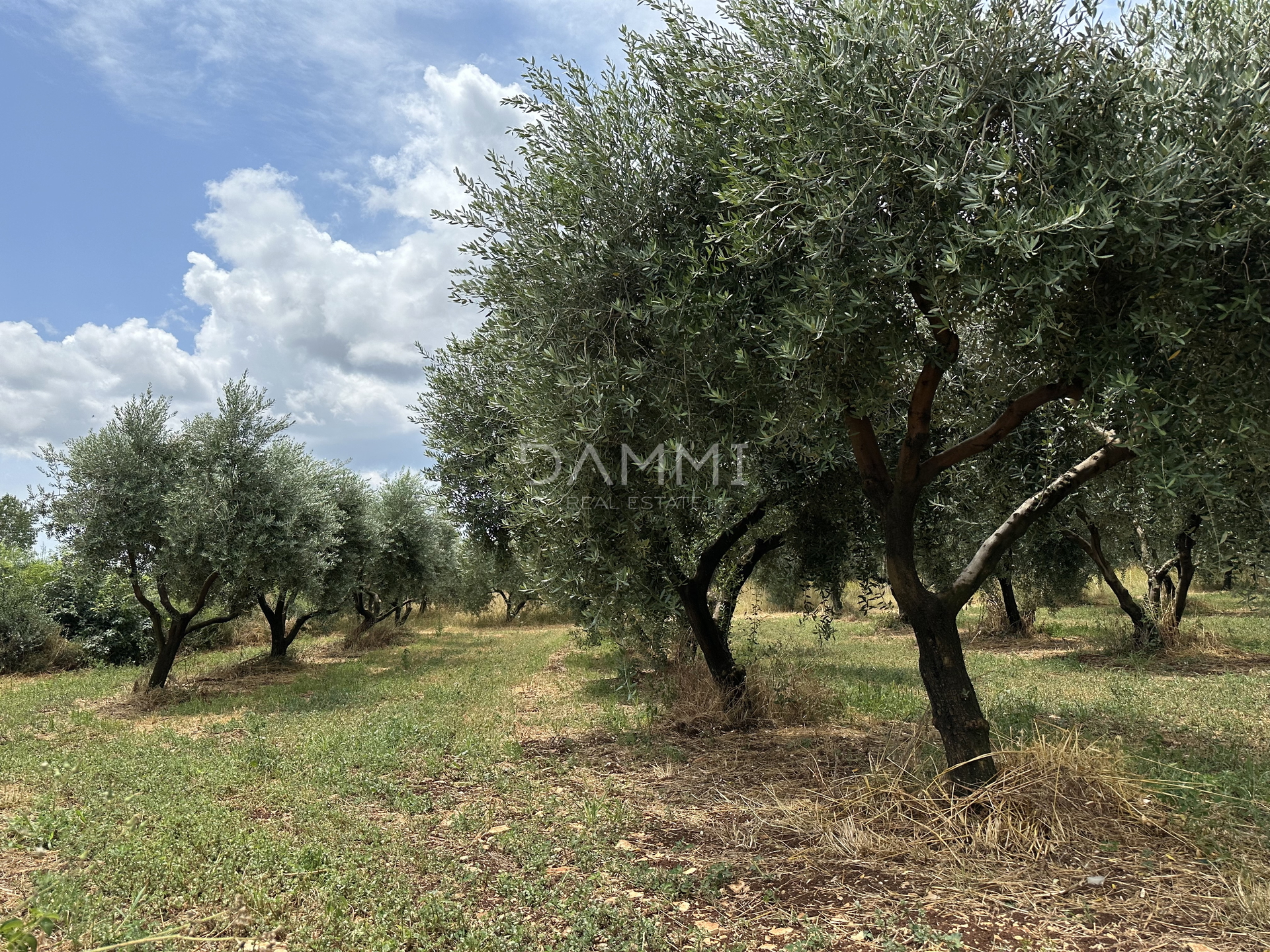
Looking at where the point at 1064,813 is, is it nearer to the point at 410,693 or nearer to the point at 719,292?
the point at 719,292

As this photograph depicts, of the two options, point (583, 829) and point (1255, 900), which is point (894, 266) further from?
point (583, 829)

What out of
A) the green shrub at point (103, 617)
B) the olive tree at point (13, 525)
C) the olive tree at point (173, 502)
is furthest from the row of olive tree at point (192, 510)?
the olive tree at point (13, 525)

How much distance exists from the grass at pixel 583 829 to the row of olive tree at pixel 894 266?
156 cm

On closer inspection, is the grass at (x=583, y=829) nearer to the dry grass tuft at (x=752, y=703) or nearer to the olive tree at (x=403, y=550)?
the dry grass tuft at (x=752, y=703)

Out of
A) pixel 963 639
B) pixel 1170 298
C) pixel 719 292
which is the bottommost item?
pixel 963 639

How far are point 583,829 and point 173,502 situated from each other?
40.2ft

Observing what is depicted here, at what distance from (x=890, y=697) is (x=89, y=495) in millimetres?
15898

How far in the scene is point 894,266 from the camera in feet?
16.7

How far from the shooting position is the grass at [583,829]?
15.1 ft

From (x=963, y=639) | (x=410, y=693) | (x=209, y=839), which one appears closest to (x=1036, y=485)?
(x=209, y=839)

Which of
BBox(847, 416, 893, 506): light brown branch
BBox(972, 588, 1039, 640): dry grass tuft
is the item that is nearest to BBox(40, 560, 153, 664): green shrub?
BBox(847, 416, 893, 506): light brown branch

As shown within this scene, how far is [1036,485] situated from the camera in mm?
9172

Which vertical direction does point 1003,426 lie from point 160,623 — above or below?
above

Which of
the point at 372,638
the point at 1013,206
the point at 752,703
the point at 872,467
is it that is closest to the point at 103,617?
the point at 372,638
